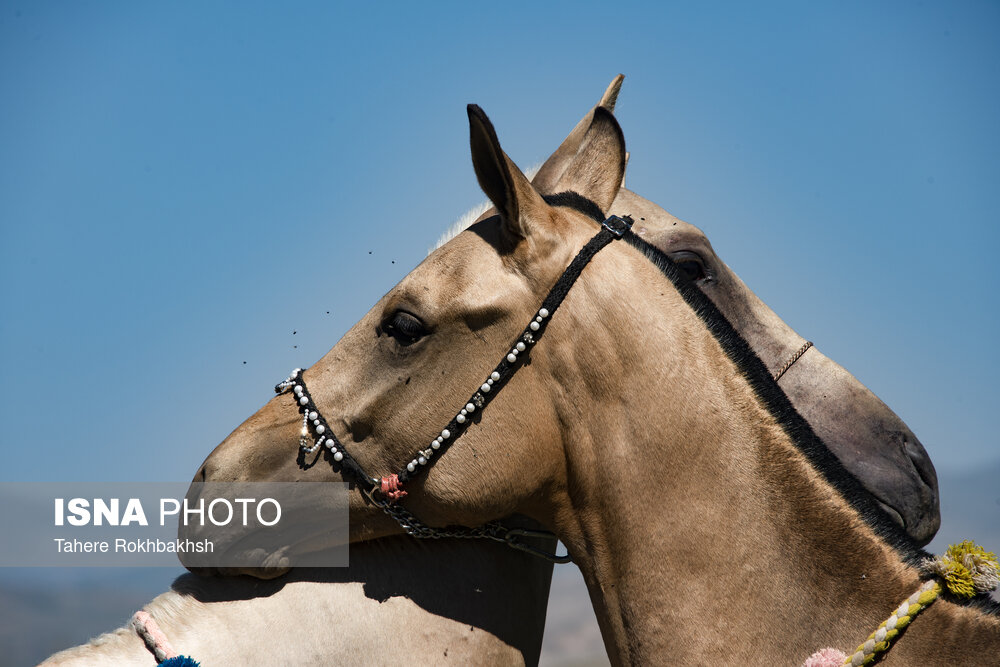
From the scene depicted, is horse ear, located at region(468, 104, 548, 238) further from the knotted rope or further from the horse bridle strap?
the knotted rope

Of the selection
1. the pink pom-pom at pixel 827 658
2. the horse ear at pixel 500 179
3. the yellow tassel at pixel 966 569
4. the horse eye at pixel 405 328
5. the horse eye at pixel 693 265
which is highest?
the horse eye at pixel 693 265

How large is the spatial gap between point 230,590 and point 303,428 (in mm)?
788

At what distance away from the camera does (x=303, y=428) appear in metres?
3.38

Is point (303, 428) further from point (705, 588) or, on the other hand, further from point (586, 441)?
point (705, 588)

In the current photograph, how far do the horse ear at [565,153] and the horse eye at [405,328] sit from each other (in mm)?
1319

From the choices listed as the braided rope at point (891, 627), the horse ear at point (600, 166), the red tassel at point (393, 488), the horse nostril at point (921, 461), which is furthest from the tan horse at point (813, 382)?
the braided rope at point (891, 627)

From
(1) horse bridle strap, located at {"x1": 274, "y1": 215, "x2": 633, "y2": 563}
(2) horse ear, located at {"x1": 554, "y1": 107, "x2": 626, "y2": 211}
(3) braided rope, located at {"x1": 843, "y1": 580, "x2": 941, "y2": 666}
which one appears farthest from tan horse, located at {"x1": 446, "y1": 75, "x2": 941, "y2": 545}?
(3) braided rope, located at {"x1": 843, "y1": 580, "x2": 941, "y2": 666}

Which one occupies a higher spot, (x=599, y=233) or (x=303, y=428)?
(x=599, y=233)

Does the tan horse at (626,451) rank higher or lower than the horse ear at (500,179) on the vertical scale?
lower

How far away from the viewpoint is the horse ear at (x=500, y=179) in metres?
3.07

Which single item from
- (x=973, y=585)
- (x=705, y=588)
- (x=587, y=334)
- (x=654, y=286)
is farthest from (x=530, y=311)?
(x=973, y=585)

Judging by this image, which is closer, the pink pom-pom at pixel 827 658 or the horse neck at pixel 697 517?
the pink pom-pom at pixel 827 658

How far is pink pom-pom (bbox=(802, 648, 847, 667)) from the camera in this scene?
2.62 m

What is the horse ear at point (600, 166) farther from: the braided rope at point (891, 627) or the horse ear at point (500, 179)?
the braided rope at point (891, 627)
